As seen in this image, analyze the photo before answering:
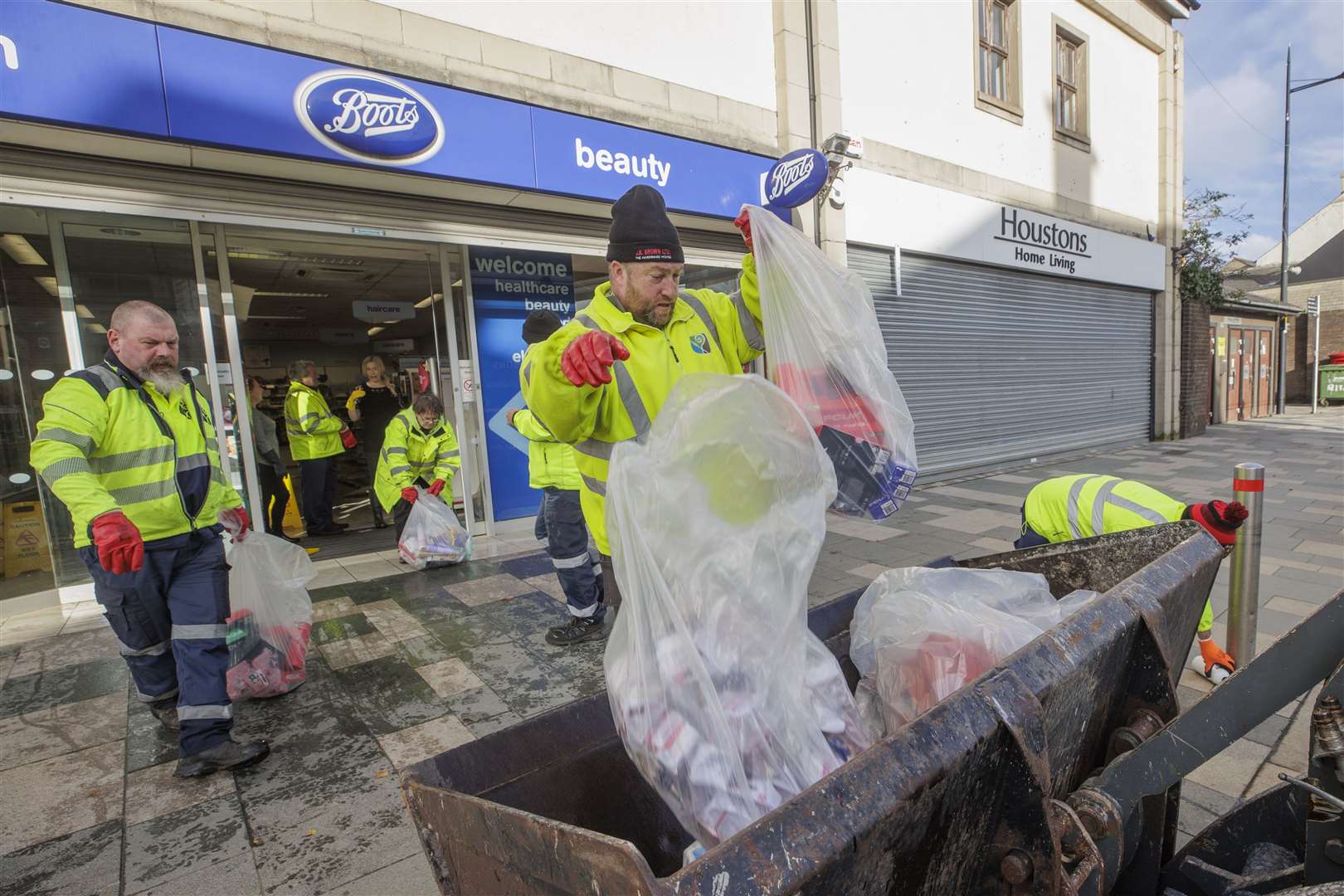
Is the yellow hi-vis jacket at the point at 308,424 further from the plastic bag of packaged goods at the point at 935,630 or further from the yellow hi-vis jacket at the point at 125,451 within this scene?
the plastic bag of packaged goods at the point at 935,630

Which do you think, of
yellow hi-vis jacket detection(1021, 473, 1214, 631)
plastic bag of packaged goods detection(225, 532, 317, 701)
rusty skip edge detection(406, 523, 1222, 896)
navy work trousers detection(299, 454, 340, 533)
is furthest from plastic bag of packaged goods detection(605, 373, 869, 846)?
navy work trousers detection(299, 454, 340, 533)

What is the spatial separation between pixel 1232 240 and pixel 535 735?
16.6m

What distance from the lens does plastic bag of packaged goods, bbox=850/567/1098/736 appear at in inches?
60.9

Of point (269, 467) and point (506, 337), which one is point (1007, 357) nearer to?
point (506, 337)

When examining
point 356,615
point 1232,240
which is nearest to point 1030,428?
point 1232,240

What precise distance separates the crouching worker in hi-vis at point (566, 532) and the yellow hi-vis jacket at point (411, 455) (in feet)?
5.14

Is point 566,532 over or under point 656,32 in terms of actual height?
under

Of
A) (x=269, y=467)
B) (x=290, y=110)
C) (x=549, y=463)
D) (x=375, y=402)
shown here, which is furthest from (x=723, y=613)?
(x=375, y=402)

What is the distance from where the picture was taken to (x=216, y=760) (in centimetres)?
274

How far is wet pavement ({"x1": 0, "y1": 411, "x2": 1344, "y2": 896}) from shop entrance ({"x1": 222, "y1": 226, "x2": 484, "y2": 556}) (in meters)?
1.46

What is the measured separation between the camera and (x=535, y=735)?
1.44 meters

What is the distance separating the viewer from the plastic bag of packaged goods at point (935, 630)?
1547 mm

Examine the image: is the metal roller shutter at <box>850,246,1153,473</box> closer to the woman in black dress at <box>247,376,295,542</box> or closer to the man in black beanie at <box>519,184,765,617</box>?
the man in black beanie at <box>519,184,765,617</box>

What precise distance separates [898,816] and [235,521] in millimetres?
3134
